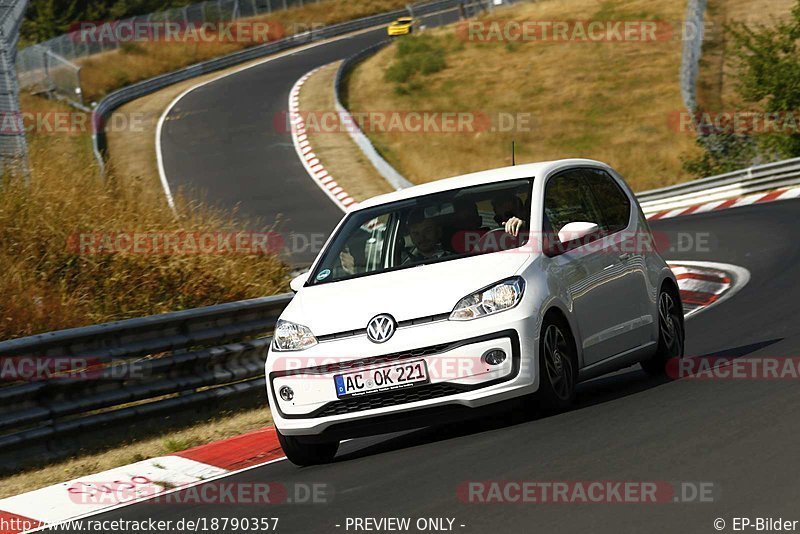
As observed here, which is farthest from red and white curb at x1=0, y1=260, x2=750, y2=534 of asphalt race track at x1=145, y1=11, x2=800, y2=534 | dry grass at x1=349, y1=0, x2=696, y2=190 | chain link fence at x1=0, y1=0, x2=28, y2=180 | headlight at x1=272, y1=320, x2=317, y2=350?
dry grass at x1=349, y1=0, x2=696, y2=190

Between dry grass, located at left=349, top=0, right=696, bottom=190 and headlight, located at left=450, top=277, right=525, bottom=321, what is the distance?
28.1 metres

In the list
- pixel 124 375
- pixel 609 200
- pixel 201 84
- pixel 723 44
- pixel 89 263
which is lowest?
pixel 723 44

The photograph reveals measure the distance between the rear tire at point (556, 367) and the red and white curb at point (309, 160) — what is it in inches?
875

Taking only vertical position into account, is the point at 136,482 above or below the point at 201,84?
above

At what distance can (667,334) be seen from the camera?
9.43 meters

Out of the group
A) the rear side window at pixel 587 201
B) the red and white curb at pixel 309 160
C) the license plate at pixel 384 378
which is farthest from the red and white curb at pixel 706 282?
the red and white curb at pixel 309 160

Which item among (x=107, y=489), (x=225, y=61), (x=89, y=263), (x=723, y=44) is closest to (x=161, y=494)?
(x=107, y=489)

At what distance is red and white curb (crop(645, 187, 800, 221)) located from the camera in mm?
27172

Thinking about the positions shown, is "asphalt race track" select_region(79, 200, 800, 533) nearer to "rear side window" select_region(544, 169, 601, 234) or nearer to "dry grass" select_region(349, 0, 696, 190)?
"rear side window" select_region(544, 169, 601, 234)

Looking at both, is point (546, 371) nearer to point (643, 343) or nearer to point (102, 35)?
point (643, 343)

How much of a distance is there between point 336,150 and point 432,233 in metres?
28.7

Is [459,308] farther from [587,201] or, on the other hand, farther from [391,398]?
[587,201]

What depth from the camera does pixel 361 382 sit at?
7258 mm

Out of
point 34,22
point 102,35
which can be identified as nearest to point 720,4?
point 102,35
